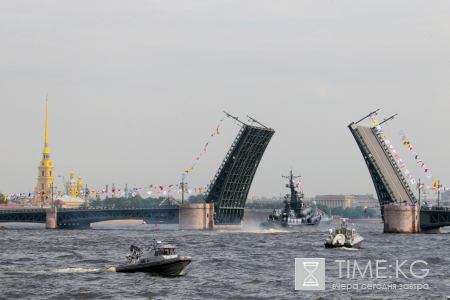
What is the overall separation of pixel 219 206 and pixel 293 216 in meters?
7.52

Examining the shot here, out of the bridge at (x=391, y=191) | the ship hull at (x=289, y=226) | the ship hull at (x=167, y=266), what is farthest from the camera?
the ship hull at (x=289, y=226)

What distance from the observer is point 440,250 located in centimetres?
5519

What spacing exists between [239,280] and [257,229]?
54690mm

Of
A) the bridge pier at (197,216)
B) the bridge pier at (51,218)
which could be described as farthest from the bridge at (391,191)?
the bridge pier at (51,218)

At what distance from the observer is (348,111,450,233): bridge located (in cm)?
7531

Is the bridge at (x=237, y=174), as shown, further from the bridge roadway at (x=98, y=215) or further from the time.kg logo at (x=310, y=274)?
the time.kg logo at (x=310, y=274)

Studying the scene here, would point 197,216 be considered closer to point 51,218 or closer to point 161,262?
point 51,218

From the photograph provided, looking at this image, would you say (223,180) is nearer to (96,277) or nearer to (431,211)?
(431,211)

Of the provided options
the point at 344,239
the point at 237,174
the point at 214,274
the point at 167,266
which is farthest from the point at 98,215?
the point at 167,266

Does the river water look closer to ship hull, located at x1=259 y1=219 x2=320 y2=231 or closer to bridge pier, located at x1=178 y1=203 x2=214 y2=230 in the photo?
bridge pier, located at x1=178 y1=203 x2=214 y2=230

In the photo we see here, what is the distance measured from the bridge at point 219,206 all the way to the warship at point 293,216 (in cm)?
364

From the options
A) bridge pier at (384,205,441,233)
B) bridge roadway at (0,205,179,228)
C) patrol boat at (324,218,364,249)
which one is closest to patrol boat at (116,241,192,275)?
patrol boat at (324,218,364,249)

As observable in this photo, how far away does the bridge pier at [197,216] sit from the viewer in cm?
8832

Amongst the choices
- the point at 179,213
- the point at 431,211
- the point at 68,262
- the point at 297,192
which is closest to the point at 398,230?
the point at 431,211
